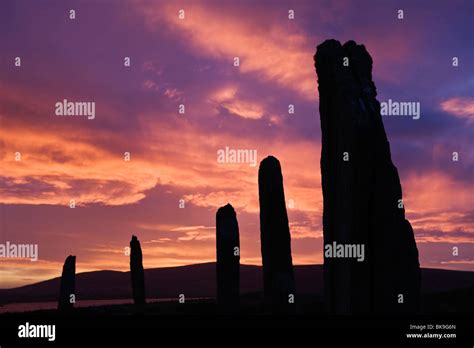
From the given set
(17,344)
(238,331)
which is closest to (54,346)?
(17,344)

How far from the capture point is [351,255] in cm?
1441

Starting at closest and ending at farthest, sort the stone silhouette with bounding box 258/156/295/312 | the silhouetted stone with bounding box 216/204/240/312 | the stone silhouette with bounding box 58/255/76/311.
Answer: the stone silhouette with bounding box 258/156/295/312, the silhouetted stone with bounding box 216/204/240/312, the stone silhouette with bounding box 58/255/76/311

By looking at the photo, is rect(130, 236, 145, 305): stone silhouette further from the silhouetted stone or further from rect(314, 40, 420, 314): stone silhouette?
rect(314, 40, 420, 314): stone silhouette

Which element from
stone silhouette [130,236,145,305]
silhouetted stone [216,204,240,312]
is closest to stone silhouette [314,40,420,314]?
silhouetted stone [216,204,240,312]

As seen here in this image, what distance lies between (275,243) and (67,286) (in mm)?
12375

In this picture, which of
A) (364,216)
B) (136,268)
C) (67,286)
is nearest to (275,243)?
(364,216)

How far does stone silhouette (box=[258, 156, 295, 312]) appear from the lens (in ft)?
57.2

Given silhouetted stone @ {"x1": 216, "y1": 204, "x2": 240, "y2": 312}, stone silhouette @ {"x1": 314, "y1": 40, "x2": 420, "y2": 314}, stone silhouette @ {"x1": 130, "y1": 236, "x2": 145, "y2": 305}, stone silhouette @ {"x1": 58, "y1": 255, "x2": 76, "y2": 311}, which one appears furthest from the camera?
stone silhouette @ {"x1": 130, "y1": 236, "x2": 145, "y2": 305}

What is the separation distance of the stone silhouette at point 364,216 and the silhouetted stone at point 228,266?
5.41m

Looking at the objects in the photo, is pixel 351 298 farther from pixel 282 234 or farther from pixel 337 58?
pixel 337 58

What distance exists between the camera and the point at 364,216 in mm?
14438

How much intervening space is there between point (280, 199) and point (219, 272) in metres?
3.80

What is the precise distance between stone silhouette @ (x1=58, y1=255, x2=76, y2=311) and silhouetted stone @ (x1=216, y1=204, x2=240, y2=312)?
29.3 feet

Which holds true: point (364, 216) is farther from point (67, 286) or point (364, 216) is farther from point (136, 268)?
point (67, 286)
